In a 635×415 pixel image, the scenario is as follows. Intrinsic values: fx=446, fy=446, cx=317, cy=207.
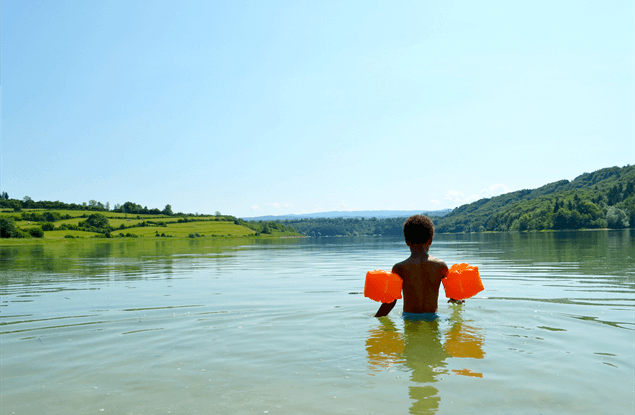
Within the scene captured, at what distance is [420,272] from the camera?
29.3 ft

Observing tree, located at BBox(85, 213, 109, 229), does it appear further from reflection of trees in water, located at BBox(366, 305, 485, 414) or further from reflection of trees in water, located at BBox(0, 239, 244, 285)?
reflection of trees in water, located at BBox(366, 305, 485, 414)

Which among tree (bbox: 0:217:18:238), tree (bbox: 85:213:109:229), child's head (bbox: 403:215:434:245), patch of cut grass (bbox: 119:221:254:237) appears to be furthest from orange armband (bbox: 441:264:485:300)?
tree (bbox: 85:213:109:229)

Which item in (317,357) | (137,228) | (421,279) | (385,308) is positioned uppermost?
(137,228)

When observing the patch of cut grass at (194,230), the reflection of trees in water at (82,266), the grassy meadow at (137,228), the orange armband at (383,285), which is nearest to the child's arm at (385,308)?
the orange armband at (383,285)

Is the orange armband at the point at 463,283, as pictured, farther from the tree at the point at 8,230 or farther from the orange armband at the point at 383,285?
the tree at the point at 8,230

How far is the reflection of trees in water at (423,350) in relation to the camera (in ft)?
18.1

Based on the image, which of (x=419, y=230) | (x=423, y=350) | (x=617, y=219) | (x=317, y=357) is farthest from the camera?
(x=617, y=219)

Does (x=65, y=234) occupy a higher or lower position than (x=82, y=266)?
higher

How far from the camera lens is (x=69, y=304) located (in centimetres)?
1459

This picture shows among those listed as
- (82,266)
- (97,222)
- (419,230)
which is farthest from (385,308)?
(97,222)

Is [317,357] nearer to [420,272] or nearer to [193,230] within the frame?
[420,272]

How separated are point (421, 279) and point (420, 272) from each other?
209mm

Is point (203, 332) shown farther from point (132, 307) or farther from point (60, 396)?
point (132, 307)

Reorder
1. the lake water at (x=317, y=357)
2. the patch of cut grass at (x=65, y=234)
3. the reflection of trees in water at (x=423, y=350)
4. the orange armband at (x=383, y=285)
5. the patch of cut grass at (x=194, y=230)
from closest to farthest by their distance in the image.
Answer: the lake water at (x=317, y=357), the reflection of trees in water at (x=423, y=350), the orange armband at (x=383, y=285), the patch of cut grass at (x=65, y=234), the patch of cut grass at (x=194, y=230)
